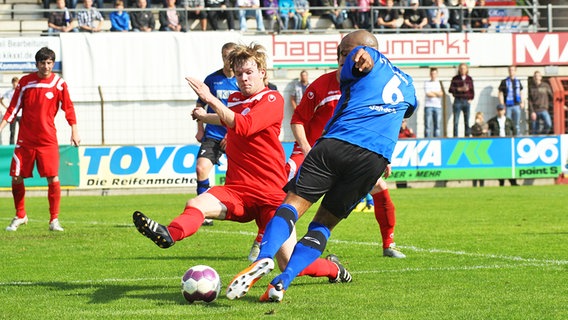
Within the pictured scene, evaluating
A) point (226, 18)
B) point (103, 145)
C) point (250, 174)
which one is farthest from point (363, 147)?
point (226, 18)

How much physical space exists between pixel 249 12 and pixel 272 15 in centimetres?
66

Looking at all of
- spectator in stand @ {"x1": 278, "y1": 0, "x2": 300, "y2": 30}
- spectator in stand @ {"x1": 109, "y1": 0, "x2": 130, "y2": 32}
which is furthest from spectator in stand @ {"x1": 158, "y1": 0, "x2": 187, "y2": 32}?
spectator in stand @ {"x1": 278, "y1": 0, "x2": 300, "y2": 30}

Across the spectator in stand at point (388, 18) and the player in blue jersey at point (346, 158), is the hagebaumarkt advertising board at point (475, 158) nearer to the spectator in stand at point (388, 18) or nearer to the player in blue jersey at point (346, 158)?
the spectator in stand at point (388, 18)

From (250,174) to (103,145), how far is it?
16255 millimetres

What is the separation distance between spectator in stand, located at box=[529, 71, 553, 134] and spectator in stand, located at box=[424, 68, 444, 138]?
104 inches

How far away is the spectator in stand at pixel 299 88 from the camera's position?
26.2 metres

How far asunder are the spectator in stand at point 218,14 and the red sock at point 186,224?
2139 cm

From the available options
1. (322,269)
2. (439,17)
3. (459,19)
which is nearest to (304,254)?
(322,269)

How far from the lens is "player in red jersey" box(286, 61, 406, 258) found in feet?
31.4

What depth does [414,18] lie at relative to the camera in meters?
29.9

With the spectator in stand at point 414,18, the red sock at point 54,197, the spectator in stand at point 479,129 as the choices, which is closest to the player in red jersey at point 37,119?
the red sock at point 54,197

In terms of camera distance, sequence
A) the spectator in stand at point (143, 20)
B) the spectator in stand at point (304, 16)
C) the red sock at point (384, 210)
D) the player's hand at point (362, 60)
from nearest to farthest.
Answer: the player's hand at point (362, 60), the red sock at point (384, 210), the spectator in stand at point (143, 20), the spectator in stand at point (304, 16)

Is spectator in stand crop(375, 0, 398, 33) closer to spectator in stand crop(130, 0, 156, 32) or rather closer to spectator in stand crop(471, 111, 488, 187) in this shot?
spectator in stand crop(471, 111, 488, 187)

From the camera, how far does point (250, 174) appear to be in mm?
7625
